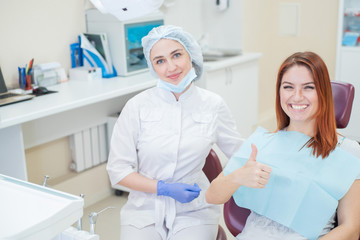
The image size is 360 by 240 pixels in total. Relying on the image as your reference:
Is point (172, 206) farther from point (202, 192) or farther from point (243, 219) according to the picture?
point (243, 219)

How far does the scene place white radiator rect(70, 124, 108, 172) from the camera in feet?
10.2

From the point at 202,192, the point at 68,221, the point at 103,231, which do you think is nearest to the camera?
the point at 68,221

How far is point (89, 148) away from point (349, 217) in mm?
2106

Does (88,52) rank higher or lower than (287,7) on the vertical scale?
lower

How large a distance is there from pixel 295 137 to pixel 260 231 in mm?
342

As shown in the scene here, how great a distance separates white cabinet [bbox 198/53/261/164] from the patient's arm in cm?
199

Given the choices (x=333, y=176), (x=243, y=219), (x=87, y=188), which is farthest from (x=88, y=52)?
(x=333, y=176)

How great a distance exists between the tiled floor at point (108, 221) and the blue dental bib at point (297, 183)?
1228 millimetres

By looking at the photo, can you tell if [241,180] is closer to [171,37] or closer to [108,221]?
[171,37]

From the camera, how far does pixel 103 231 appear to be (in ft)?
9.32

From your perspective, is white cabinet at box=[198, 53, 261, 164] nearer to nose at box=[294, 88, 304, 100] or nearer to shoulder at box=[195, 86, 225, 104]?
shoulder at box=[195, 86, 225, 104]

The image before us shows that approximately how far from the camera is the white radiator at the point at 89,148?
3.12 metres

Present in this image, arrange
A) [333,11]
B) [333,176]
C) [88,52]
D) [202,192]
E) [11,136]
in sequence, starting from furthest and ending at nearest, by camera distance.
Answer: [333,11] → [88,52] → [11,136] → [202,192] → [333,176]

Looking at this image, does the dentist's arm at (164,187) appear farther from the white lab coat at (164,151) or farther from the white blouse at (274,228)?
the white blouse at (274,228)
